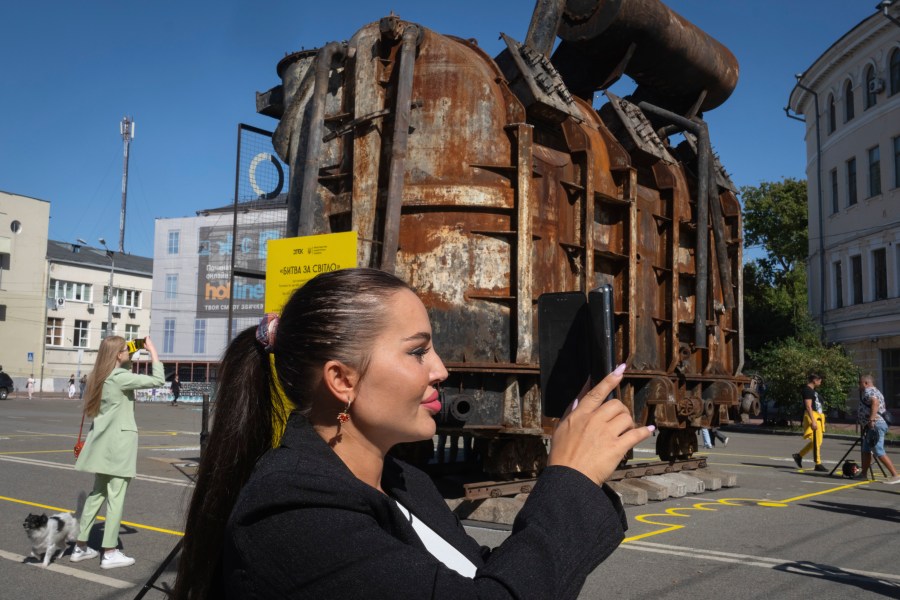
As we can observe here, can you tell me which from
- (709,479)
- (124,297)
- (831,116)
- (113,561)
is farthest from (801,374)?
(124,297)

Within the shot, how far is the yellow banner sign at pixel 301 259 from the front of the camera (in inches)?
246

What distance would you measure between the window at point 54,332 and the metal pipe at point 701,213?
197 ft

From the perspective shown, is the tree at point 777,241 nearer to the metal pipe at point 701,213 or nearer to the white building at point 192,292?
the white building at point 192,292

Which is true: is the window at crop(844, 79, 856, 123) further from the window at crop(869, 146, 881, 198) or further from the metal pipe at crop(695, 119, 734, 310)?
the metal pipe at crop(695, 119, 734, 310)

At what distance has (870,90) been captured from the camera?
34.9 meters

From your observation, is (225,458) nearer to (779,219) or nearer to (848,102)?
(848,102)

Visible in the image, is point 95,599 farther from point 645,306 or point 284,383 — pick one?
point 645,306

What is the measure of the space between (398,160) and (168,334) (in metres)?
59.6

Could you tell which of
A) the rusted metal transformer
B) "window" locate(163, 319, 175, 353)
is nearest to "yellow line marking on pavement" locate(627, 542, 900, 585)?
the rusted metal transformer

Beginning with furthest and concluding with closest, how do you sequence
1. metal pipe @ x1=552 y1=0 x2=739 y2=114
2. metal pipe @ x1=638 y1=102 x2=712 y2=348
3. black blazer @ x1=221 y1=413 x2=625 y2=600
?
metal pipe @ x1=638 y1=102 x2=712 y2=348, metal pipe @ x1=552 y1=0 x2=739 y2=114, black blazer @ x1=221 y1=413 x2=625 y2=600

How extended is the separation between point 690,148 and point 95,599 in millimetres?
10048

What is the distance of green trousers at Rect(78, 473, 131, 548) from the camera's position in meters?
6.80

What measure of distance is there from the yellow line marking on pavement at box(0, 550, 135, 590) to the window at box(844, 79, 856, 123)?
1514 inches

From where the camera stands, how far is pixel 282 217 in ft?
39.9
